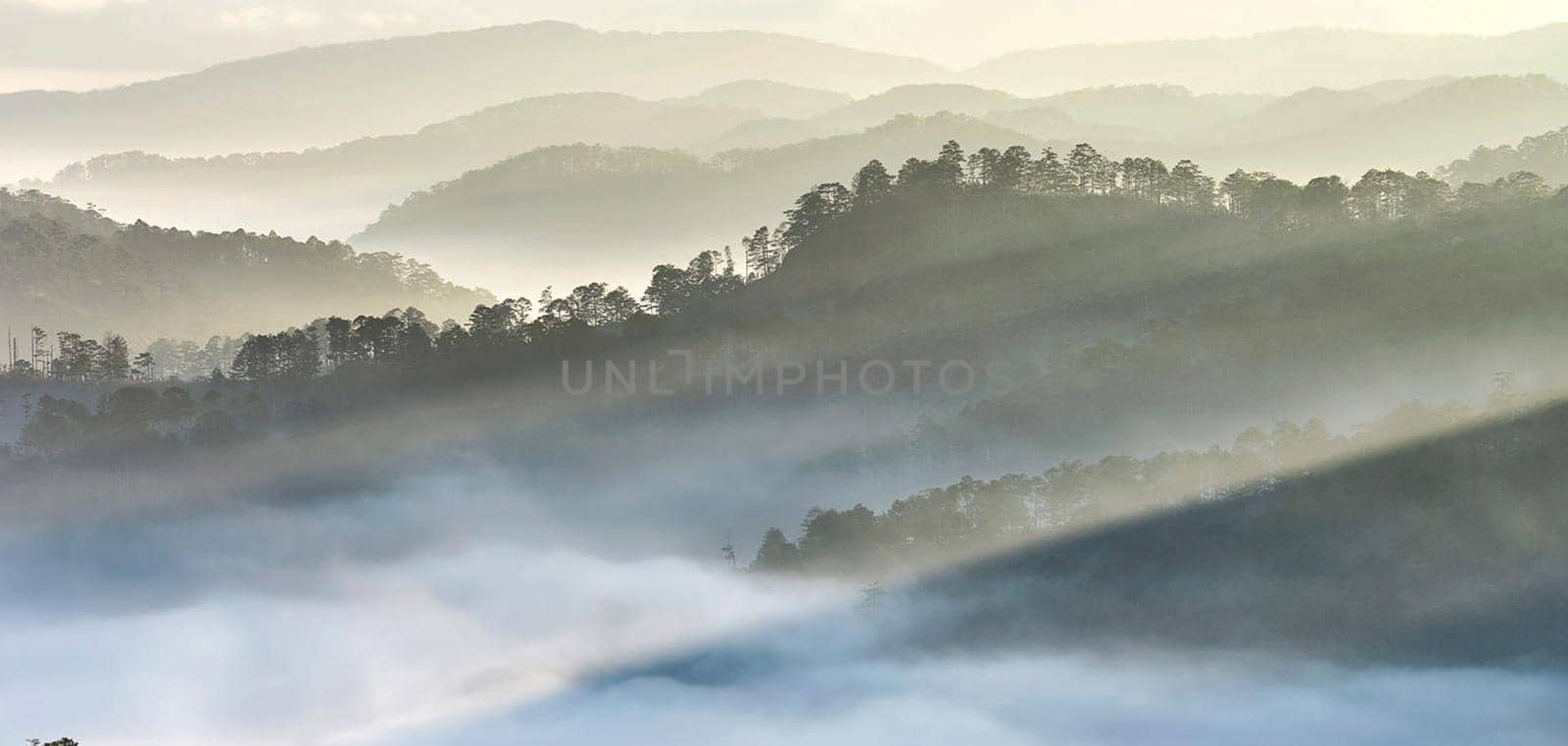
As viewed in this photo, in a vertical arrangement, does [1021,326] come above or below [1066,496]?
above

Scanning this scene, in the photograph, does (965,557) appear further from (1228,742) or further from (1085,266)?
(1085,266)

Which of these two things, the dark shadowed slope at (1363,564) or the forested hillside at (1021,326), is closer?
the dark shadowed slope at (1363,564)

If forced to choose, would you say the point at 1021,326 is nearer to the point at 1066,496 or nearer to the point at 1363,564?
the point at 1066,496

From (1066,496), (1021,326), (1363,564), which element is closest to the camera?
(1363,564)

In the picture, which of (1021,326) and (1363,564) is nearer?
(1363,564)

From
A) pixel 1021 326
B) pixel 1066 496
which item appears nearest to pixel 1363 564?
pixel 1066 496

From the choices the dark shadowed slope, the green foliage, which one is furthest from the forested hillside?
the dark shadowed slope

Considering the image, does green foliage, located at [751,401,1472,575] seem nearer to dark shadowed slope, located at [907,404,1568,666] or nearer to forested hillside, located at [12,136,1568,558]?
dark shadowed slope, located at [907,404,1568,666]

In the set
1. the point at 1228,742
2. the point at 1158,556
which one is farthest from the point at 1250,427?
the point at 1228,742

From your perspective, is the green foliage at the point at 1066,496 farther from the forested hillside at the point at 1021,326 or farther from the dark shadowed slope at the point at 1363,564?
the forested hillside at the point at 1021,326

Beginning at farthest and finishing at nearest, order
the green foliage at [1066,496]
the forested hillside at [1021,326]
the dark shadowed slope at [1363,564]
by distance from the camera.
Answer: the forested hillside at [1021,326]
the green foliage at [1066,496]
the dark shadowed slope at [1363,564]

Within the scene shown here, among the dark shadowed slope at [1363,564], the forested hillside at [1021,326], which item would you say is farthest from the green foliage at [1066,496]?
the forested hillside at [1021,326]
